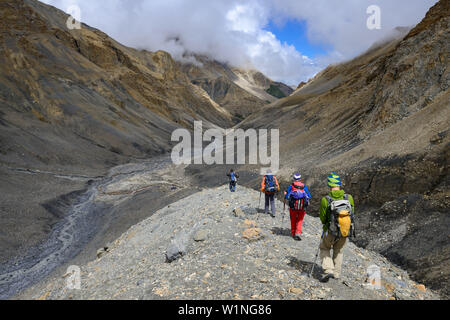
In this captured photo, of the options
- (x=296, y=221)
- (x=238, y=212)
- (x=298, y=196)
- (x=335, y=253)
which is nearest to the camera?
(x=335, y=253)

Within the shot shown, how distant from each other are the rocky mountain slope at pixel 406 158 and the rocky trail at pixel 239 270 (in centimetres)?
73

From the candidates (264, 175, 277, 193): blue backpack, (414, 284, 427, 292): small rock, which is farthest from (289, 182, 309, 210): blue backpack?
(414, 284, 427, 292): small rock

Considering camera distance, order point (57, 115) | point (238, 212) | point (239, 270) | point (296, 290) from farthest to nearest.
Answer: point (57, 115)
point (238, 212)
point (239, 270)
point (296, 290)

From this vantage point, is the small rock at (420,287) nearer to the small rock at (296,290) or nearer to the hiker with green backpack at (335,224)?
the hiker with green backpack at (335,224)

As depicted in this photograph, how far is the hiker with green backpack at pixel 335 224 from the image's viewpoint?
447 cm

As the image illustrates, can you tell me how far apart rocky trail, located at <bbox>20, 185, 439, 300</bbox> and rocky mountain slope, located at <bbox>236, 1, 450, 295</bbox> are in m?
0.73

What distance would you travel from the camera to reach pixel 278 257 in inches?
219

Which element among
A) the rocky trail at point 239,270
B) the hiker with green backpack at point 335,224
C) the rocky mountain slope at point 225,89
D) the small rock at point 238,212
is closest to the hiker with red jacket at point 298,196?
the rocky trail at point 239,270

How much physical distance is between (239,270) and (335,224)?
1846mm

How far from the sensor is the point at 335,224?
450cm

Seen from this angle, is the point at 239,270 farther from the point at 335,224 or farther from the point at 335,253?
the point at 335,224

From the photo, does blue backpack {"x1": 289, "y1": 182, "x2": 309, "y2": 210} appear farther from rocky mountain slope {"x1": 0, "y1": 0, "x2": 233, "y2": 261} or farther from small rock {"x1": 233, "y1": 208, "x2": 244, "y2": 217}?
rocky mountain slope {"x1": 0, "y1": 0, "x2": 233, "y2": 261}

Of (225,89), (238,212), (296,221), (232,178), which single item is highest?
(225,89)

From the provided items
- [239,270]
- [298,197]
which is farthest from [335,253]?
[239,270]
